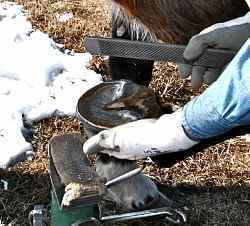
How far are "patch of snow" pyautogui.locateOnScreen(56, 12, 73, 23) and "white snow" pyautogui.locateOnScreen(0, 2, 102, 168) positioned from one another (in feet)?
0.58

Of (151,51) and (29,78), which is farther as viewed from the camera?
(29,78)

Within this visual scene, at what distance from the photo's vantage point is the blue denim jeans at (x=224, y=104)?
167 centimetres

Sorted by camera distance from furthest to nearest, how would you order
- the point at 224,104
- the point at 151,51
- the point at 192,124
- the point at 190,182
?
the point at 190,182
the point at 151,51
the point at 192,124
the point at 224,104

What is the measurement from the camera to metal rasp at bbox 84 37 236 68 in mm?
1935

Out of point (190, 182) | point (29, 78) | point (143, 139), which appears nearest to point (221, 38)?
point (143, 139)

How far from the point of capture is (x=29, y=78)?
328 centimetres

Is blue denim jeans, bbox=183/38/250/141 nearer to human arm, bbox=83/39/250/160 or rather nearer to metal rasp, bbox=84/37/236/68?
human arm, bbox=83/39/250/160

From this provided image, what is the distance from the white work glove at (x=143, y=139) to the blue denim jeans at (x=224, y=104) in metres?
0.04

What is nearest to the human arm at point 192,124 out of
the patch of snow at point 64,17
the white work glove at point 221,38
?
the white work glove at point 221,38

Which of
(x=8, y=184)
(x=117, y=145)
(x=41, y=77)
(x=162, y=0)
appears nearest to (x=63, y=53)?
(x=41, y=77)

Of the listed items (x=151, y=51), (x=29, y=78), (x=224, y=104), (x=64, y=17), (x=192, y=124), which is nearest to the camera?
(x=224, y=104)

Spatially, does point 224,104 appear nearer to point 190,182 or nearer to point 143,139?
point 143,139

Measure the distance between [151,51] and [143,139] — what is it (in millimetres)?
253

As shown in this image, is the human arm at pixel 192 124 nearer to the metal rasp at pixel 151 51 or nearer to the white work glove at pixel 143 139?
the white work glove at pixel 143 139
